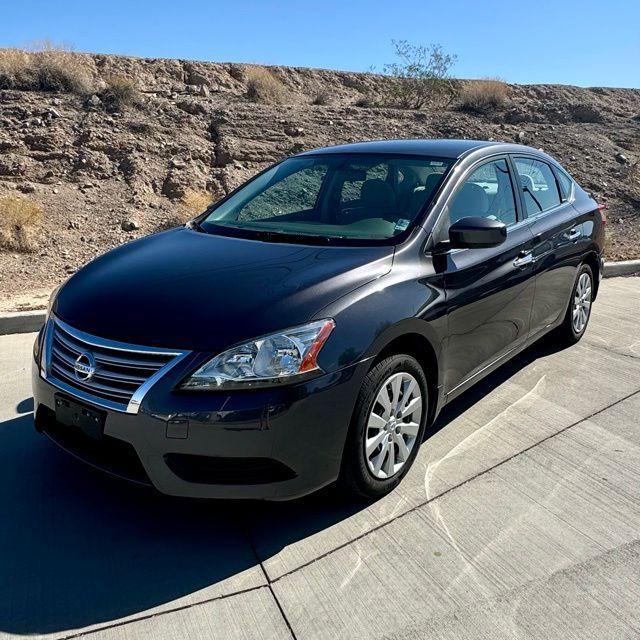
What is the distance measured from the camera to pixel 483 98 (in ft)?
61.8

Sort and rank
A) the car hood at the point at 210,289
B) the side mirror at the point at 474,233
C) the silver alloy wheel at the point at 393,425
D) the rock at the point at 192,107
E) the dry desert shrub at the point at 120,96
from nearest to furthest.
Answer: the car hood at the point at 210,289
the silver alloy wheel at the point at 393,425
the side mirror at the point at 474,233
the dry desert shrub at the point at 120,96
the rock at the point at 192,107

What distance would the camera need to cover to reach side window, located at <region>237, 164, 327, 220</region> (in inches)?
163

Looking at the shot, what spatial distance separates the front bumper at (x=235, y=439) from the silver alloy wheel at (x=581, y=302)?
3146 mm

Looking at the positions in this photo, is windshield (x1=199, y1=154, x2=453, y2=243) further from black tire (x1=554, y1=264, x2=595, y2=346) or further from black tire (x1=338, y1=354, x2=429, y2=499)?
black tire (x1=554, y1=264, x2=595, y2=346)

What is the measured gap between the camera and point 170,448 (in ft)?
8.50

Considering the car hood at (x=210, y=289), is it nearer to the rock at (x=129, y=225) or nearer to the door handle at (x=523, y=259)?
the door handle at (x=523, y=259)

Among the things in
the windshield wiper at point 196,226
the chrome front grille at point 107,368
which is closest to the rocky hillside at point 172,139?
the windshield wiper at point 196,226

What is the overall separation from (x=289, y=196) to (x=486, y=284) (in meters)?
1.48

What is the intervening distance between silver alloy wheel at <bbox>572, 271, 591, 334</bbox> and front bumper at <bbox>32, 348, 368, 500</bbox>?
3.15m

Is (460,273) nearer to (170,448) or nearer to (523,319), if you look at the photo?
(523,319)

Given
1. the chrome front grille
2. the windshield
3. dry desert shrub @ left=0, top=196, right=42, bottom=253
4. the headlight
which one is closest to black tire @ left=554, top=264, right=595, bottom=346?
the windshield

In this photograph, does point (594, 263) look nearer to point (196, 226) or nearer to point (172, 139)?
point (196, 226)

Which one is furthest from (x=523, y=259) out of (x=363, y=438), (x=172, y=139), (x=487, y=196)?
(x=172, y=139)

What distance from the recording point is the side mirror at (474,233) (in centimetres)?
340
